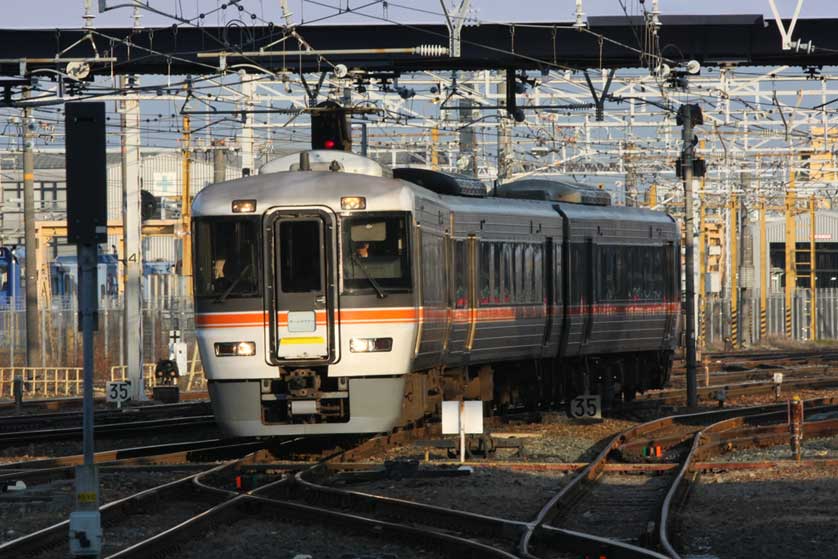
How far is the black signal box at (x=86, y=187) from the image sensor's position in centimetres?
933

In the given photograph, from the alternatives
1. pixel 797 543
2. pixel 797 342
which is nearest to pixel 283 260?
pixel 797 543

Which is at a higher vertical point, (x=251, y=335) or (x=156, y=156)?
(x=156, y=156)

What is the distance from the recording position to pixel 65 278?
234ft

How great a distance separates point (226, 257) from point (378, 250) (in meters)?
1.60

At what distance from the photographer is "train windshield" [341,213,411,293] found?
17.2 m

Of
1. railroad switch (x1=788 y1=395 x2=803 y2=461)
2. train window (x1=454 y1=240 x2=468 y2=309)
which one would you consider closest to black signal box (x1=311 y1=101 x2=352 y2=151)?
train window (x1=454 y1=240 x2=468 y2=309)

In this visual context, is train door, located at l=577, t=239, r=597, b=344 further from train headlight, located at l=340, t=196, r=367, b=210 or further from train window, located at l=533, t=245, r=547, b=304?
train headlight, located at l=340, t=196, r=367, b=210

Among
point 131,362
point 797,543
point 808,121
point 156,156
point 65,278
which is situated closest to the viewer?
point 797,543

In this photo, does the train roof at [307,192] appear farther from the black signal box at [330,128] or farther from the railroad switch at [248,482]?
the black signal box at [330,128]

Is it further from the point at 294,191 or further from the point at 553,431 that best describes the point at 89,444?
the point at 553,431

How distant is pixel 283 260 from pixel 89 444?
7691 millimetres

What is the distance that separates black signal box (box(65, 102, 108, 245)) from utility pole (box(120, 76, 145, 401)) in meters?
21.4

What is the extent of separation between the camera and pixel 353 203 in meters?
17.2

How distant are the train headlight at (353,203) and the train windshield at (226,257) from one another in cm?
92
